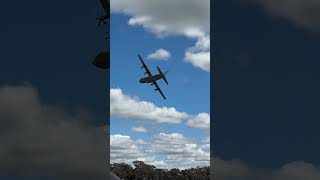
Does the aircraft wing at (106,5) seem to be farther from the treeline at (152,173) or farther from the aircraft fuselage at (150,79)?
the treeline at (152,173)

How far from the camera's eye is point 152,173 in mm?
162125

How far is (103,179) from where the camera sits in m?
45.0

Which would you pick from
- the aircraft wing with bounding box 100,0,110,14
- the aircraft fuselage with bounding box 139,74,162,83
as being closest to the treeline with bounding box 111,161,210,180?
the aircraft fuselage with bounding box 139,74,162,83

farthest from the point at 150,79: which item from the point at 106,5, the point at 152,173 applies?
the point at 152,173

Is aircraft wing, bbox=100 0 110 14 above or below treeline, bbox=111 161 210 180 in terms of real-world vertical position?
above

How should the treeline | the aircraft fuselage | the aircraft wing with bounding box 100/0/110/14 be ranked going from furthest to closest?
the treeline → the aircraft fuselage → the aircraft wing with bounding box 100/0/110/14

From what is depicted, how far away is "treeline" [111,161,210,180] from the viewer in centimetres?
15425

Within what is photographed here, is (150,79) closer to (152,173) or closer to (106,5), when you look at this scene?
(106,5)

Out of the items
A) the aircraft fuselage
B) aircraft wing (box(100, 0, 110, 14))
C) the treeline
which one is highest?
aircraft wing (box(100, 0, 110, 14))

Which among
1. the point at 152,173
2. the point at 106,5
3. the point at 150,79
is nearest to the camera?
the point at 106,5

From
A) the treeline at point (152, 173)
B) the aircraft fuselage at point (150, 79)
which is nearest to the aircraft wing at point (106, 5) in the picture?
the aircraft fuselage at point (150, 79)

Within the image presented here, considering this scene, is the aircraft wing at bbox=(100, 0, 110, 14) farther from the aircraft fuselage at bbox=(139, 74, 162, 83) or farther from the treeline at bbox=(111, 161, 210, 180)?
the treeline at bbox=(111, 161, 210, 180)

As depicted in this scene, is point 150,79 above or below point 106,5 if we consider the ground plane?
below

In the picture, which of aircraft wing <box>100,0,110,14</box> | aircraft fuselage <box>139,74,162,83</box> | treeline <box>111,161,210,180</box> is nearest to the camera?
aircraft wing <box>100,0,110,14</box>
